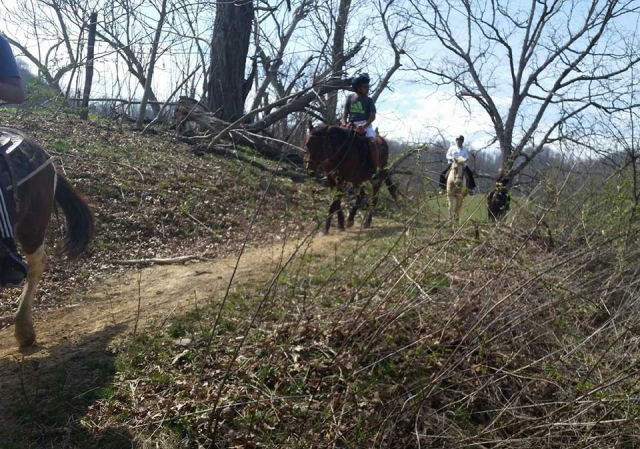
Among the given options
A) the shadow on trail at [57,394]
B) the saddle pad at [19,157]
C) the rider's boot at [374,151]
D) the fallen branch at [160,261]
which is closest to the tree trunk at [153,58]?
the rider's boot at [374,151]

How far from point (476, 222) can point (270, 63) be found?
16390mm

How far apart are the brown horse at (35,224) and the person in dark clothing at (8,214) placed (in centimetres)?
29

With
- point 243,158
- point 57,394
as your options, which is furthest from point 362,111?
point 57,394

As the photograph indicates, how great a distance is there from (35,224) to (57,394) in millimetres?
1708

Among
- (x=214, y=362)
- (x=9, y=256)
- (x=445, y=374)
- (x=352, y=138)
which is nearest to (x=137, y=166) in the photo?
(x=352, y=138)

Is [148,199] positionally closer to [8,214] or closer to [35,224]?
[35,224]

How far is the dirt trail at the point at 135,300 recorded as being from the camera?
5.09 m

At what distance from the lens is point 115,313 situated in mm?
5641

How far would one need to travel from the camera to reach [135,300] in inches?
240

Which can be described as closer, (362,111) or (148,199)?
(148,199)

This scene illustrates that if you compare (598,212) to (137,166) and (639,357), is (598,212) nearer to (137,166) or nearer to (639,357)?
(639,357)

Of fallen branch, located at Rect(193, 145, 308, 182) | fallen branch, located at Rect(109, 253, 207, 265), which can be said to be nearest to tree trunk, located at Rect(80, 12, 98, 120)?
fallen branch, located at Rect(193, 145, 308, 182)

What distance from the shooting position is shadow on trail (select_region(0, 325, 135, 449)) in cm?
359

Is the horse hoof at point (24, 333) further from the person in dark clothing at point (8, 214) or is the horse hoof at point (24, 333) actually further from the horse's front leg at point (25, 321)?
the person in dark clothing at point (8, 214)
